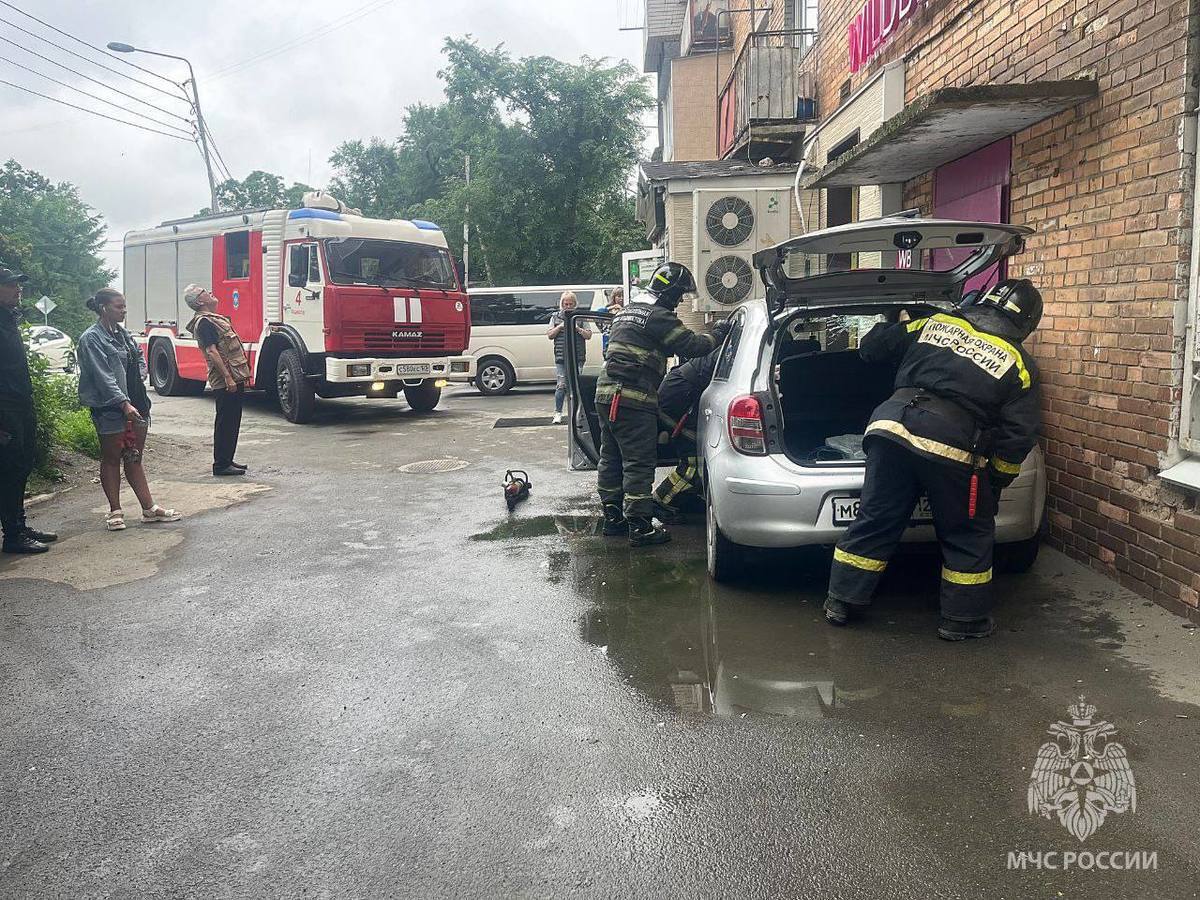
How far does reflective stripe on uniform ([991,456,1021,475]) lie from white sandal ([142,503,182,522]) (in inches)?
240

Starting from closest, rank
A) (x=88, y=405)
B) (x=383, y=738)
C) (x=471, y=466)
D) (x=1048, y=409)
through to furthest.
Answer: (x=383, y=738) → (x=1048, y=409) → (x=88, y=405) → (x=471, y=466)

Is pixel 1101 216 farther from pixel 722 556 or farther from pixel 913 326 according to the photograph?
pixel 722 556

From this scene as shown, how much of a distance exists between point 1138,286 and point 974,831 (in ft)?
10.6

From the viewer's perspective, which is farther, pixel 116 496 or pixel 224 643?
pixel 116 496

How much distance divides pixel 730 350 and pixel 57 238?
6298 centimetres

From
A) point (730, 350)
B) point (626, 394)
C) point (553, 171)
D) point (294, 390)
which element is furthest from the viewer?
point (553, 171)

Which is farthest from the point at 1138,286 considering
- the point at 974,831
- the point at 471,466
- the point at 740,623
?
the point at 471,466

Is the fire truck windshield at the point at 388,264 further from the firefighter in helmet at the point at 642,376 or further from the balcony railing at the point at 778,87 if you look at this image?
the firefighter in helmet at the point at 642,376

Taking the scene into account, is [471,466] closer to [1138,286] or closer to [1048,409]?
[1048,409]

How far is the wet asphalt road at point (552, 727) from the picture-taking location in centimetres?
280

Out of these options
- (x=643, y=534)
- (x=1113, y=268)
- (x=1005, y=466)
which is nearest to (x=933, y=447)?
(x=1005, y=466)

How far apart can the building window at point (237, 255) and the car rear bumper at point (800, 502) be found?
1172 centimetres

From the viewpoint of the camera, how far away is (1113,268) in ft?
17.2

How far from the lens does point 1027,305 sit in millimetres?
4395
